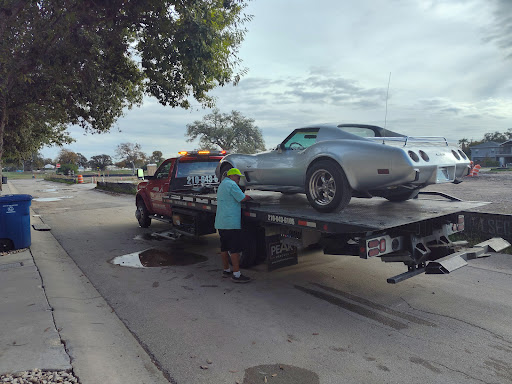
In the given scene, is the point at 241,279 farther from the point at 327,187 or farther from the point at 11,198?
the point at 11,198

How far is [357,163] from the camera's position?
4.66 metres

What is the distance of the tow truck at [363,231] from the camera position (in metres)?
4.20

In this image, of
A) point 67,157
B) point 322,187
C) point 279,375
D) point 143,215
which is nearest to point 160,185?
point 143,215

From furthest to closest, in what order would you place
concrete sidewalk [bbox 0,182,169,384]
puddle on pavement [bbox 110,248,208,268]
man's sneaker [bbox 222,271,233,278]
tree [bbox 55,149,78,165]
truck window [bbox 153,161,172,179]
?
tree [bbox 55,149,78,165], truck window [bbox 153,161,172,179], puddle on pavement [bbox 110,248,208,268], man's sneaker [bbox 222,271,233,278], concrete sidewalk [bbox 0,182,169,384]

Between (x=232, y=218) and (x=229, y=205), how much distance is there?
0.20 metres

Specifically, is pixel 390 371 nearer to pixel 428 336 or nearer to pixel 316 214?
pixel 428 336


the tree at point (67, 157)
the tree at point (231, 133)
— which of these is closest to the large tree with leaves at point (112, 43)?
the tree at point (231, 133)

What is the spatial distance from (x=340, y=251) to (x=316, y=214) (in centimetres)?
57

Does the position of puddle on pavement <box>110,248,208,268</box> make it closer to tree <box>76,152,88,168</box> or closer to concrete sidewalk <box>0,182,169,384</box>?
concrete sidewalk <box>0,182,169,384</box>

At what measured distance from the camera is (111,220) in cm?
1244

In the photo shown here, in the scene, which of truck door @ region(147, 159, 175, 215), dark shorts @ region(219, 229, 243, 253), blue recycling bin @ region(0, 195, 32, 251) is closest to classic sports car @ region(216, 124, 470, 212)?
dark shorts @ region(219, 229, 243, 253)

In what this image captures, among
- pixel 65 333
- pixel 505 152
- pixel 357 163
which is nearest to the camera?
pixel 65 333

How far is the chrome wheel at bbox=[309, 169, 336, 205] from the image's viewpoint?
5023mm

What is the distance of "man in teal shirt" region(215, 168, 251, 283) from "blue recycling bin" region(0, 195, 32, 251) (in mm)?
4665
